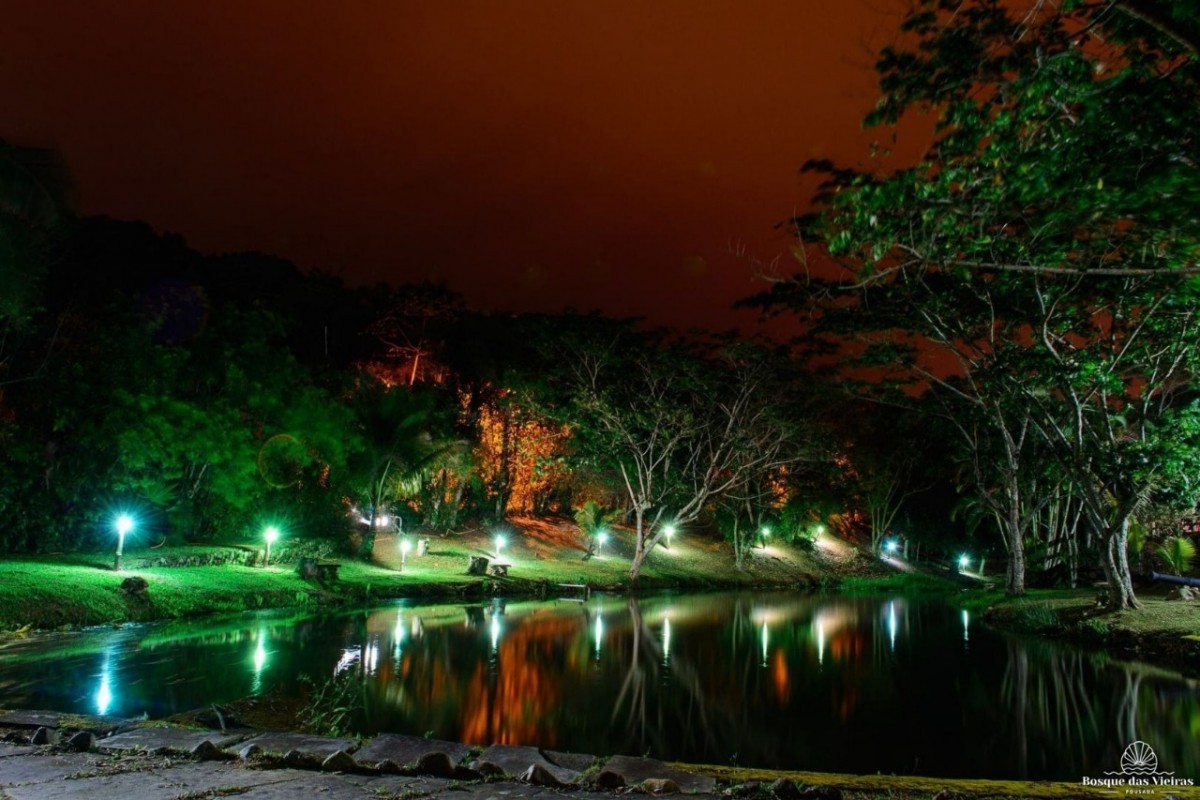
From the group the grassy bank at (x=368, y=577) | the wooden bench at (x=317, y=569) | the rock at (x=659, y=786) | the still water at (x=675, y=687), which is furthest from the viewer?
the wooden bench at (x=317, y=569)

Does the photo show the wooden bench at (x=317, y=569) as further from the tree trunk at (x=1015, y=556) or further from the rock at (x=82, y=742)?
the tree trunk at (x=1015, y=556)

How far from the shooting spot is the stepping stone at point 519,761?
18.9ft

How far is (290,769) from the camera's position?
581 centimetres

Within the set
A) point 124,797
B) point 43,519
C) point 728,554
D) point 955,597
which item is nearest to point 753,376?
point 955,597

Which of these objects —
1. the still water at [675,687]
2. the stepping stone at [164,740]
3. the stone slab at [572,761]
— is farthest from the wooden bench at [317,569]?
the stone slab at [572,761]

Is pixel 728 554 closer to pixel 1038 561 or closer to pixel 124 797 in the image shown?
pixel 1038 561

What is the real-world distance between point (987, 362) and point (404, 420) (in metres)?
19.8

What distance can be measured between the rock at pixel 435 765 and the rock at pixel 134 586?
14.4 meters

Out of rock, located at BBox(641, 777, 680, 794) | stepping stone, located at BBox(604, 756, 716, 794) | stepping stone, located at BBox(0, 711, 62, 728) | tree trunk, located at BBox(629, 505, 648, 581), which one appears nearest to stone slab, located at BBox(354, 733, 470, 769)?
stepping stone, located at BBox(604, 756, 716, 794)

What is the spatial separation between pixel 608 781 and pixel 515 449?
3633cm

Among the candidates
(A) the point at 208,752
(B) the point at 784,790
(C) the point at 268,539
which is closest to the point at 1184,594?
(B) the point at 784,790

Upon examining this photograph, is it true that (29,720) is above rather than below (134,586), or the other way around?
below

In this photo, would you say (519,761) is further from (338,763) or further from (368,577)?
(368,577)

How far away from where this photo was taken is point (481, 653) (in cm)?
1526
